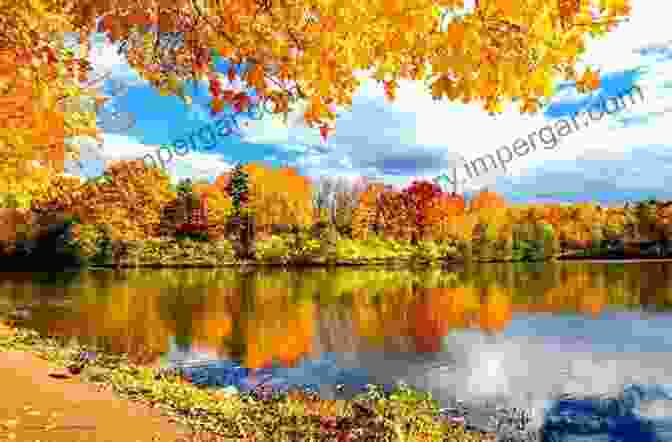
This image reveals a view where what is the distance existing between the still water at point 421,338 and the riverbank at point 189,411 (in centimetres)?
217

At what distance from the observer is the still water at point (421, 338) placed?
536 inches

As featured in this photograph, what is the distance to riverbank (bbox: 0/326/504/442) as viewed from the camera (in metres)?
7.95

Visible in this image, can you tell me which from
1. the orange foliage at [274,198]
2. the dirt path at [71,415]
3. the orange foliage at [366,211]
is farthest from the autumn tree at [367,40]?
the orange foliage at [366,211]

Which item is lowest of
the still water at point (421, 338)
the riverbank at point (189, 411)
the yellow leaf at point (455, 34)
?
the still water at point (421, 338)

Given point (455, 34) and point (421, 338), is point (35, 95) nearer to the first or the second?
point (455, 34)

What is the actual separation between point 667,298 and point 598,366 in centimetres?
1917

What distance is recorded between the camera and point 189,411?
923 centimetres

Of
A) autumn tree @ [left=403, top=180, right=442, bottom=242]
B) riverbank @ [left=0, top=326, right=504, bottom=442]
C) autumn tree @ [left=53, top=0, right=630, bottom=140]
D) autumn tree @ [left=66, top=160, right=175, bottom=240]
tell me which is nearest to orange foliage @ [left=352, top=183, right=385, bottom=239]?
autumn tree @ [left=403, top=180, right=442, bottom=242]

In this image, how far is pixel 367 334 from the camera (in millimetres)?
21594

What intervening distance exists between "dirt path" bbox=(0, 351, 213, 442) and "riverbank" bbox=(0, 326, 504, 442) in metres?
0.01

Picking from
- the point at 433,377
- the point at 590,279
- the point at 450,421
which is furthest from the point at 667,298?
the point at 450,421

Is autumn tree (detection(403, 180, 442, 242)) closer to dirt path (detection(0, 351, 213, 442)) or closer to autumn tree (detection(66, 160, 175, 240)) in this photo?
autumn tree (detection(66, 160, 175, 240))

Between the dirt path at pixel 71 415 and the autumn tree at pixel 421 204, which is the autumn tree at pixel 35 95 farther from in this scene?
the autumn tree at pixel 421 204

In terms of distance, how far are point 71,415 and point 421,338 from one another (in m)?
14.5
